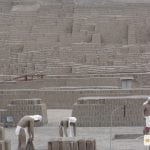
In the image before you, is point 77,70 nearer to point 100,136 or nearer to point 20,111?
point 20,111

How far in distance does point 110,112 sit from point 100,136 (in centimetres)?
197

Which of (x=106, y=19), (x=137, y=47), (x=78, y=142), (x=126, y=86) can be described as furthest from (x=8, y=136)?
(x=106, y=19)

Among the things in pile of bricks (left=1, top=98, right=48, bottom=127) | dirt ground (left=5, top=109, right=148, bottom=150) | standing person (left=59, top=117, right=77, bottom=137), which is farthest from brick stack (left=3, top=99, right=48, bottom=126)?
standing person (left=59, top=117, right=77, bottom=137)

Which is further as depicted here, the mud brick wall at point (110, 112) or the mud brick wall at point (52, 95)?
the mud brick wall at point (52, 95)

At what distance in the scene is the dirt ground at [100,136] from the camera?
40.6ft

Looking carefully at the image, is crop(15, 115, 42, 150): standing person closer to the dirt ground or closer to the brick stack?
the dirt ground

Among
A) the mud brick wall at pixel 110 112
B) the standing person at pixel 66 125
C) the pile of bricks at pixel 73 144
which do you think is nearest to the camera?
the pile of bricks at pixel 73 144

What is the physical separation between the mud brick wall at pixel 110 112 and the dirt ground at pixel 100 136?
0.38 m

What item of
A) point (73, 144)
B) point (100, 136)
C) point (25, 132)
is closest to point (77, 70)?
point (100, 136)

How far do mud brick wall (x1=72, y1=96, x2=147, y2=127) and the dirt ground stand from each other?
0.38 m

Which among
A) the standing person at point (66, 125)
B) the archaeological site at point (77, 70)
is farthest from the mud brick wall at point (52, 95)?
the standing person at point (66, 125)

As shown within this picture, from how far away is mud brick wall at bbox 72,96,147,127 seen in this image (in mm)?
15750

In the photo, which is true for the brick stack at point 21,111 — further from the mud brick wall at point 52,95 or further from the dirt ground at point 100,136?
the mud brick wall at point 52,95

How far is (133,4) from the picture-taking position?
3516 centimetres
